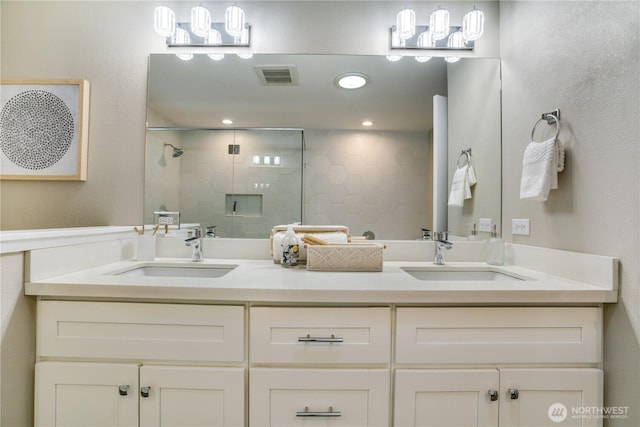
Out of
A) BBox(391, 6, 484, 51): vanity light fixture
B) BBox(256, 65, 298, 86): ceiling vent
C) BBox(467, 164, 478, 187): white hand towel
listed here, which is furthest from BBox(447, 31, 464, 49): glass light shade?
BBox(256, 65, 298, 86): ceiling vent

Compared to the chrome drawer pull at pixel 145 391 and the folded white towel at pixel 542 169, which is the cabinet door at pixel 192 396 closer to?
the chrome drawer pull at pixel 145 391

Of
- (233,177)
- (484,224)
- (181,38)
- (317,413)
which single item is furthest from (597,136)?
(181,38)

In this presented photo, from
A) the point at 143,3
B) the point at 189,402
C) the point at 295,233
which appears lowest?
the point at 189,402

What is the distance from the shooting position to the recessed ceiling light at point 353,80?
156 cm

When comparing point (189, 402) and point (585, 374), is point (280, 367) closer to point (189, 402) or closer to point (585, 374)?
point (189, 402)

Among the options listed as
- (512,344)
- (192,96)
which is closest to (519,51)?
(512,344)

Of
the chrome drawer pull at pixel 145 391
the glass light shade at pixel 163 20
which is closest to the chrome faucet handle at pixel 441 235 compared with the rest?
the chrome drawer pull at pixel 145 391

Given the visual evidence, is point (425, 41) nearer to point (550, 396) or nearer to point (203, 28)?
point (203, 28)

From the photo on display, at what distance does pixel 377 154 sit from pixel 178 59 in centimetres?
121

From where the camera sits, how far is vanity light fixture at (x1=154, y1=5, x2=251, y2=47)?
1498 millimetres

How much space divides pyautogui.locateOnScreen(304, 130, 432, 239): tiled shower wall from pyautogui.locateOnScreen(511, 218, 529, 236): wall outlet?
1.40 feet

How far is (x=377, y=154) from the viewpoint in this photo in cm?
150
